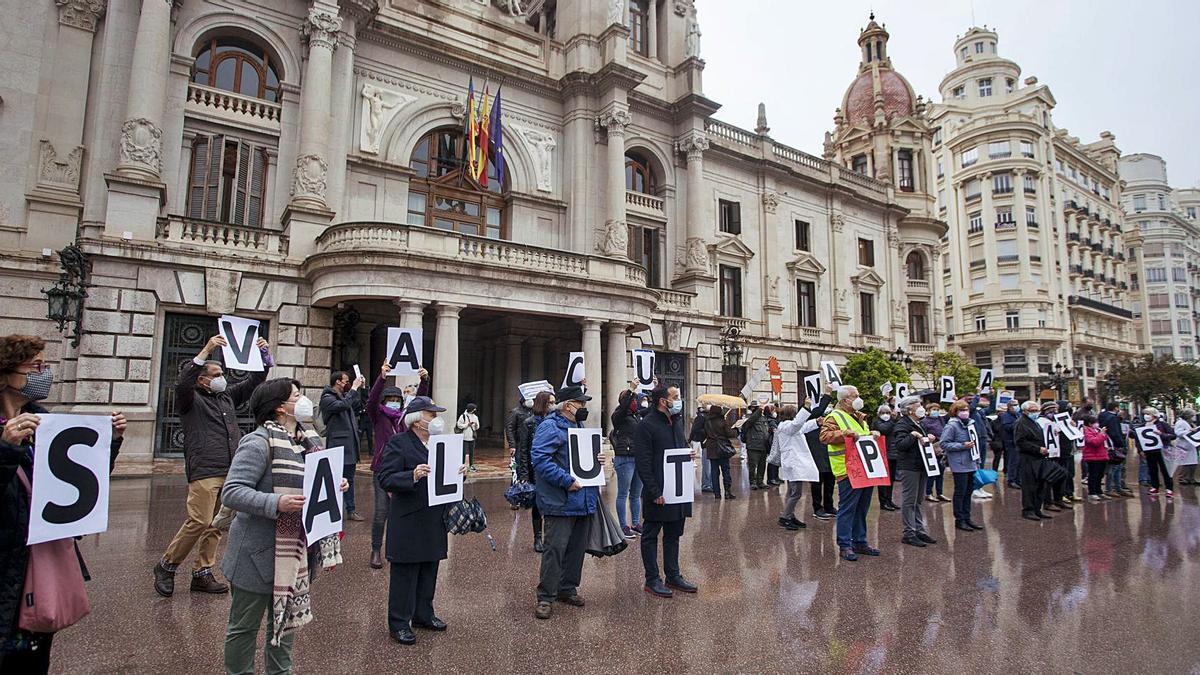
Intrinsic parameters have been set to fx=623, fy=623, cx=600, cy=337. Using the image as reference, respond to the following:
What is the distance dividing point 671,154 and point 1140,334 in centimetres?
7211

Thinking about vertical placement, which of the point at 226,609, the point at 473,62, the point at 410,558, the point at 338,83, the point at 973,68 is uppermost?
the point at 973,68

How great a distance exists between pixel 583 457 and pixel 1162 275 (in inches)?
3600

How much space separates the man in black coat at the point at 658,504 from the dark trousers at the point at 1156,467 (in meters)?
14.3

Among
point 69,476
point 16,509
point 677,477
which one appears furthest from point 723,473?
point 16,509

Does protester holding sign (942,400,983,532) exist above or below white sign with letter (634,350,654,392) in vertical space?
below

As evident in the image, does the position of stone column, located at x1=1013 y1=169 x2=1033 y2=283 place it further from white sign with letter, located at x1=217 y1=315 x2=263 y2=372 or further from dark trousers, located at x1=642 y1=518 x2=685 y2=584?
white sign with letter, located at x1=217 y1=315 x2=263 y2=372

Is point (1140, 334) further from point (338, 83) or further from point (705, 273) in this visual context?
point (338, 83)

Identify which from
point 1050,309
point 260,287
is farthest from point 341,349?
point 1050,309

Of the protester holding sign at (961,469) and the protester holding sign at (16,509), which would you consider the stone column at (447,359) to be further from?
the protester holding sign at (16,509)

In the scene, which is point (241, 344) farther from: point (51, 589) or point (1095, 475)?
point (1095, 475)

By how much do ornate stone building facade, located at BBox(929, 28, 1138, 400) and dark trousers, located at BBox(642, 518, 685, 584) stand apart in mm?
56568

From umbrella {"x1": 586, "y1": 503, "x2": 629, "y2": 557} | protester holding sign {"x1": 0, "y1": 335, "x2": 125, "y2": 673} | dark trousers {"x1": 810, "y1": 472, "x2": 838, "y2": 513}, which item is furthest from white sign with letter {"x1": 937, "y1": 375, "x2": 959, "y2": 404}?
protester holding sign {"x1": 0, "y1": 335, "x2": 125, "y2": 673}

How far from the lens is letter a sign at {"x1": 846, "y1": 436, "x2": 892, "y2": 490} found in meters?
8.23

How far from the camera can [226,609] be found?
569cm
